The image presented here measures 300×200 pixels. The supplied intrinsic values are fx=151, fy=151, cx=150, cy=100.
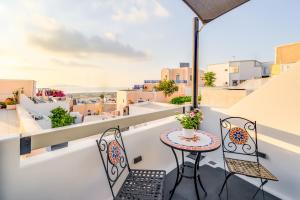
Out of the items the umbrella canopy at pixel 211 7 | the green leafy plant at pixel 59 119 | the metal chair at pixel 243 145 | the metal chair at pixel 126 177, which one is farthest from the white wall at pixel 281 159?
the green leafy plant at pixel 59 119

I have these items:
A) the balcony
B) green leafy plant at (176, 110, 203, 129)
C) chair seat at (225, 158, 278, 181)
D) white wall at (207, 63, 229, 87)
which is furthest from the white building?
green leafy plant at (176, 110, 203, 129)

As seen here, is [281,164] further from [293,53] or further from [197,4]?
[293,53]

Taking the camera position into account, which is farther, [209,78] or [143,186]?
[209,78]

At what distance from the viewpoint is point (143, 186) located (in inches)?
55.5

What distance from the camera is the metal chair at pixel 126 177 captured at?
1.30m

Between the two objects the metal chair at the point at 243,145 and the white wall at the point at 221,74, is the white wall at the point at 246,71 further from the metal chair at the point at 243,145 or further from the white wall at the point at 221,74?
the metal chair at the point at 243,145

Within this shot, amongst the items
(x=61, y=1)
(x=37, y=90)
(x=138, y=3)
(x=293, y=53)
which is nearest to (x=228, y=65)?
(x=293, y=53)

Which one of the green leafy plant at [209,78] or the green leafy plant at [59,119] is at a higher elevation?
the green leafy plant at [209,78]

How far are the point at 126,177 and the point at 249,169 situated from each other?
4.67 feet

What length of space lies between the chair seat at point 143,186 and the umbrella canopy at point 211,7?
83.6 inches

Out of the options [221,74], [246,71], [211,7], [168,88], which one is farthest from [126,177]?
[246,71]

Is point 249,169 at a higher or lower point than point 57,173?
lower

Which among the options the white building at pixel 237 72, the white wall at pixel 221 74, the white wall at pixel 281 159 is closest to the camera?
the white wall at pixel 281 159

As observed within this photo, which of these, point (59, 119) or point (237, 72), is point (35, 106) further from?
point (237, 72)
